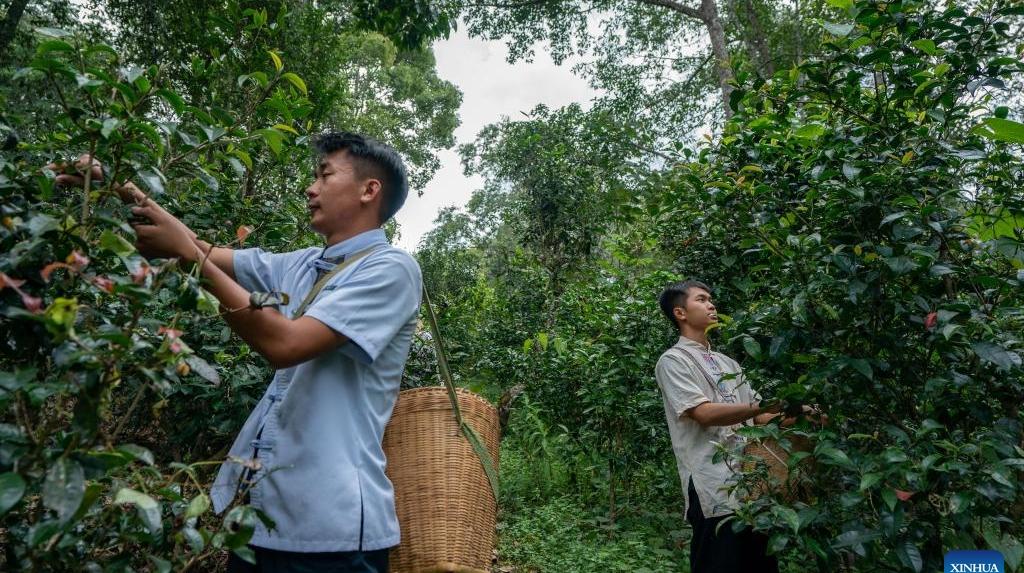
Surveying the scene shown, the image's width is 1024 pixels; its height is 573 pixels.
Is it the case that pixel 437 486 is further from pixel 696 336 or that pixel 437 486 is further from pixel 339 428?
pixel 696 336

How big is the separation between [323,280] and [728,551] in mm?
1758

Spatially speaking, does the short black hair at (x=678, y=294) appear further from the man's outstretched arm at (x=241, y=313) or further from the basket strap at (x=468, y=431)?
the man's outstretched arm at (x=241, y=313)

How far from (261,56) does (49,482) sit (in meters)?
1.97

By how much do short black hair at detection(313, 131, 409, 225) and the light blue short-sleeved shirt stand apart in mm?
263

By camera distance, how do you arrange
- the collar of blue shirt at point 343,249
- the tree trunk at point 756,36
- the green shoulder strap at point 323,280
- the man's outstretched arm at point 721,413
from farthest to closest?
the tree trunk at point 756,36 → the man's outstretched arm at point 721,413 → the collar of blue shirt at point 343,249 → the green shoulder strap at point 323,280

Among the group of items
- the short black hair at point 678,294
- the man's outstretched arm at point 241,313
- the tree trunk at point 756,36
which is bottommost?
the man's outstretched arm at point 241,313

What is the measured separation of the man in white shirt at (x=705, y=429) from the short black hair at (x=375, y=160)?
1160 millimetres

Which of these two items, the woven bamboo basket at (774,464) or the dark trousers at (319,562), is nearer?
the dark trousers at (319,562)

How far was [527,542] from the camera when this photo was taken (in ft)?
14.0

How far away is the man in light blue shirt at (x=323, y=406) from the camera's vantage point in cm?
124

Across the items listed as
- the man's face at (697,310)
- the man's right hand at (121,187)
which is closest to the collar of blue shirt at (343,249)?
the man's right hand at (121,187)

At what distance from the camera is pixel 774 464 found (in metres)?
2.15

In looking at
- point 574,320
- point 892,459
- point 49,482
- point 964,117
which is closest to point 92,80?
point 49,482

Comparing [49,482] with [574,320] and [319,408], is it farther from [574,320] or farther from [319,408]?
[574,320]
